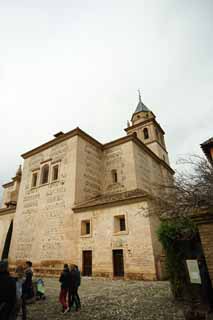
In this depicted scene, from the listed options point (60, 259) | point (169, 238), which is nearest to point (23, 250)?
point (60, 259)

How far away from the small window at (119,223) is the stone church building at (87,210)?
0.07m

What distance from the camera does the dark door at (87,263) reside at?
13764 mm

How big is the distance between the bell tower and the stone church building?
81 centimetres

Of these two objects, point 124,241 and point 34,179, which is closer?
point 124,241

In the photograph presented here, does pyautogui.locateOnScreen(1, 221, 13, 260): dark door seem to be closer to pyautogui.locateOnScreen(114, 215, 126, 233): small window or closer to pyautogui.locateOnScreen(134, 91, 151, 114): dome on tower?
pyautogui.locateOnScreen(114, 215, 126, 233): small window

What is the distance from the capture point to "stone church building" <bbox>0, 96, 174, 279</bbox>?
41.2ft

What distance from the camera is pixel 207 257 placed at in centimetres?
469

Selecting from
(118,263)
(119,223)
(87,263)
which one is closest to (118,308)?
(118,263)

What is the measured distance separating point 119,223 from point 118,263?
2580 millimetres

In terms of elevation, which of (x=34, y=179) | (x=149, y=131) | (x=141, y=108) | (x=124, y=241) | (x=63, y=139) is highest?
(x=141, y=108)

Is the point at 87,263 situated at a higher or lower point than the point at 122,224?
lower

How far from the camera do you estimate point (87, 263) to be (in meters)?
14.0

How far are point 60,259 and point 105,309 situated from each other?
402 inches

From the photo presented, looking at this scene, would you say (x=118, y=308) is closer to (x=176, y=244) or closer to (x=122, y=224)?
(x=176, y=244)
